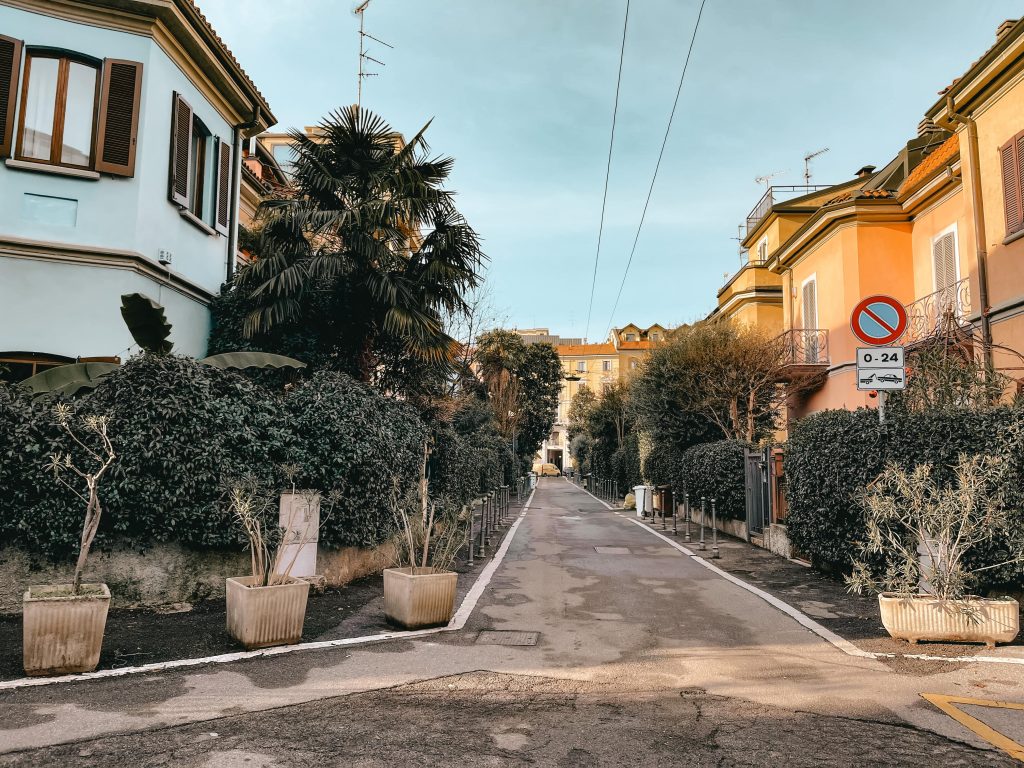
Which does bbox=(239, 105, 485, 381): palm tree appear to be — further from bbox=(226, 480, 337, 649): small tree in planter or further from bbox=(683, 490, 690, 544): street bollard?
bbox=(683, 490, 690, 544): street bollard

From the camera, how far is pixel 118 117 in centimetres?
1095

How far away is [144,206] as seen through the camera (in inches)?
437

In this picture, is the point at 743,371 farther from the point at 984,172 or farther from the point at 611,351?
the point at 611,351

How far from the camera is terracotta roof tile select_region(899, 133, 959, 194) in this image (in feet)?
57.1

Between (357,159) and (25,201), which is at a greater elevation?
(357,159)

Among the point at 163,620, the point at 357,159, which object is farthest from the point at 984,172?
the point at 163,620

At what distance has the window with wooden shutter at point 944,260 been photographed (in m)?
17.6

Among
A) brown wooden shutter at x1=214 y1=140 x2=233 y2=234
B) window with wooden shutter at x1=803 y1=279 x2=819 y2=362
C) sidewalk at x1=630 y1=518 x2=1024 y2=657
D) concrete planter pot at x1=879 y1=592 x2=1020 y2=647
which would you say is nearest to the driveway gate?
sidewalk at x1=630 y1=518 x2=1024 y2=657

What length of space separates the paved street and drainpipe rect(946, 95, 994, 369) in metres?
9.17

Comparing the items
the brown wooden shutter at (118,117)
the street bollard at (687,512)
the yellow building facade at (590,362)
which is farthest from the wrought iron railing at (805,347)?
the yellow building facade at (590,362)

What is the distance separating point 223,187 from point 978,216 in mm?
14598

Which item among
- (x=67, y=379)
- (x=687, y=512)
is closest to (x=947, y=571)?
(x=67, y=379)

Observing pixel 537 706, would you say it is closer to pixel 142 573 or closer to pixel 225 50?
pixel 142 573

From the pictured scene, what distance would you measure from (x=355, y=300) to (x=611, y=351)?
261 ft
